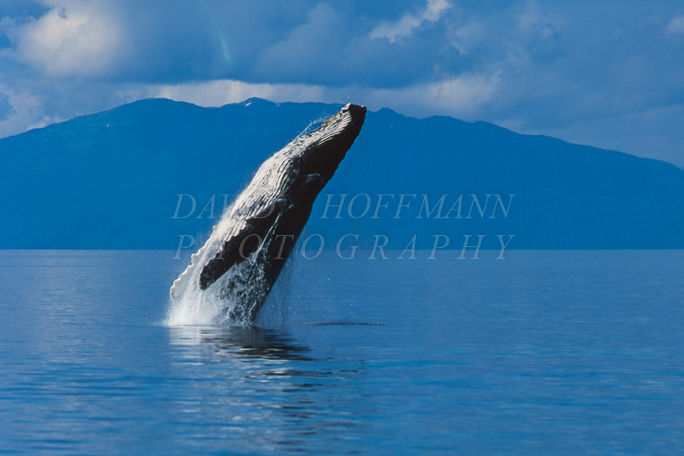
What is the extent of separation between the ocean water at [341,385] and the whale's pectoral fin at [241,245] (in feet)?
5.10

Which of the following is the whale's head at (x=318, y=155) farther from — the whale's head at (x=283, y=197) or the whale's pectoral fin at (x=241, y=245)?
the whale's pectoral fin at (x=241, y=245)

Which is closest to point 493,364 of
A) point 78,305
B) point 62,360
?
point 62,360

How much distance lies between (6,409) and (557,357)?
1089cm

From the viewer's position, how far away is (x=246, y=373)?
1558cm

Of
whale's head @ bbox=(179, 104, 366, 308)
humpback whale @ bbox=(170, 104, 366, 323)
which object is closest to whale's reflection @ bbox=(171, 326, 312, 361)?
humpback whale @ bbox=(170, 104, 366, 323)

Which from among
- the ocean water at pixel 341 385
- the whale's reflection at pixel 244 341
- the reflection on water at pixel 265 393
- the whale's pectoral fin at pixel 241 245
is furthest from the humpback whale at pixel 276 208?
the reflection on water at pixel 265 393

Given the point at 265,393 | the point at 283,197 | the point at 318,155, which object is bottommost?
the point at 265,393

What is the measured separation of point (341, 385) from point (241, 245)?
16.9ft

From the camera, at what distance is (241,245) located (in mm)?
18766

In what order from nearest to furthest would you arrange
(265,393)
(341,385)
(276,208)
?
(265,393), (341,385), (276,208)

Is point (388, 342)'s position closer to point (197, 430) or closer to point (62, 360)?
point (62, 360)

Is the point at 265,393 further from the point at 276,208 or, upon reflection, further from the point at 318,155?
the point at 318,155

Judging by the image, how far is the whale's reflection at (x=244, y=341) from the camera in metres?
17.8

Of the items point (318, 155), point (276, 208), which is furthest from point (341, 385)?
point (318, 155)
